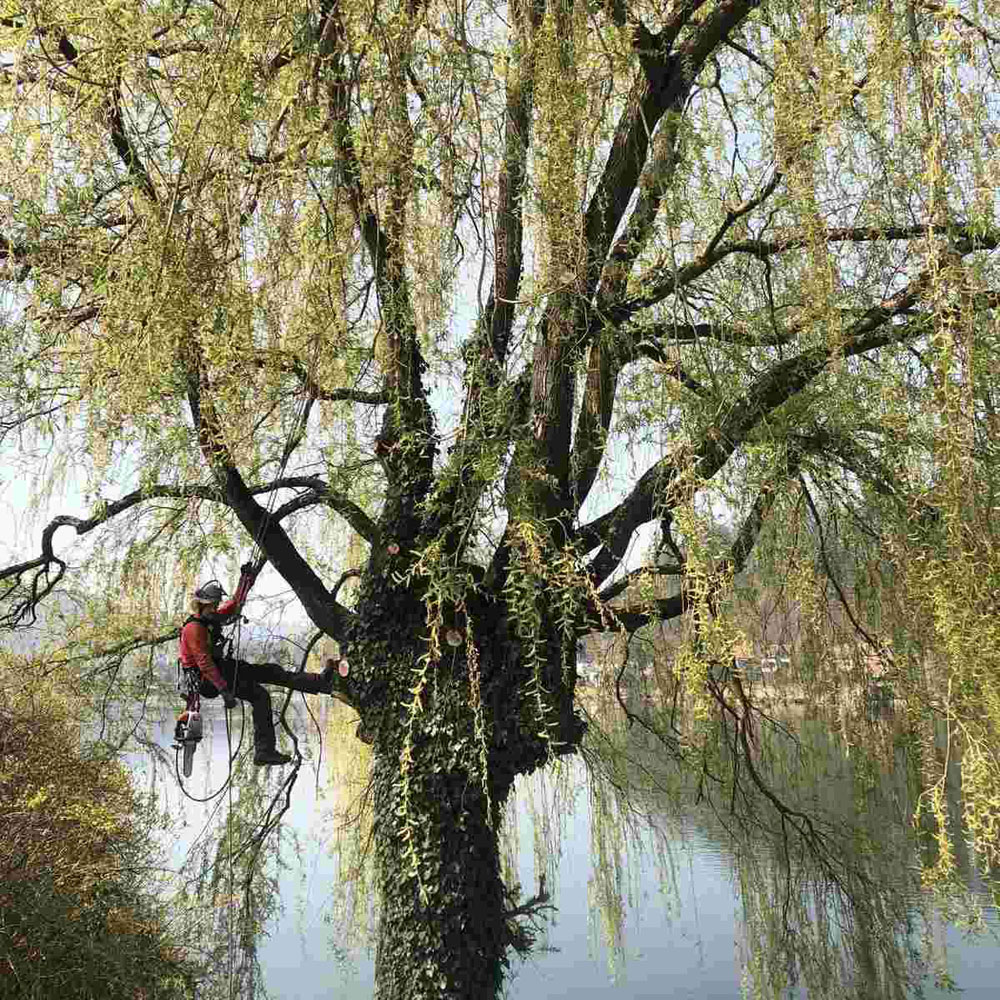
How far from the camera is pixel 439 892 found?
296 centimetres

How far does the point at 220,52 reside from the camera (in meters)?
1.73

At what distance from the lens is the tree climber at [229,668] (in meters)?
3.16

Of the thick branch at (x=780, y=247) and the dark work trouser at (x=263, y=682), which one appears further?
the dark work trouser at (x=263, y=682)

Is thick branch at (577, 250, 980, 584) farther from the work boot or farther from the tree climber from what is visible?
the work boot

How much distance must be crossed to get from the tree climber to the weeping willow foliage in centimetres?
23

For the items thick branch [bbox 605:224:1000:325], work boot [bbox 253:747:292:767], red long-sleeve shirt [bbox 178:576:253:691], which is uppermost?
thick branch [bbox 605:224:1000:325]

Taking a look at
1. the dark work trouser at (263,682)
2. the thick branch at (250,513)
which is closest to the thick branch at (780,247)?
the thick branch at (250,513)

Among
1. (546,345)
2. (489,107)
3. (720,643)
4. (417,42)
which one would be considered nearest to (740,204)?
(546,345)

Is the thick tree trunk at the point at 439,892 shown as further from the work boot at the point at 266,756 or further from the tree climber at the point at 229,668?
the work boot at the point at 266,756

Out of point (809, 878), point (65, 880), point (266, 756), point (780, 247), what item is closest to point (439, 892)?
point (266, 756)

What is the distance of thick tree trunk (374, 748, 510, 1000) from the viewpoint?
2.94 m

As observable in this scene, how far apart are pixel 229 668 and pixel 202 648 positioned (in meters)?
0.22

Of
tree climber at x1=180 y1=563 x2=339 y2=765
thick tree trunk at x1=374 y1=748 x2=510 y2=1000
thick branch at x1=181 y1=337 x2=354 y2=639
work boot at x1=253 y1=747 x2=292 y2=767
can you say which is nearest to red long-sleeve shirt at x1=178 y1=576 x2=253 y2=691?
tree climber at x1=180 y1=563 x2=339 y2=765

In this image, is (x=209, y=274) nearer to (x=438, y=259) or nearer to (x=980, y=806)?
(x=438, y=259)
